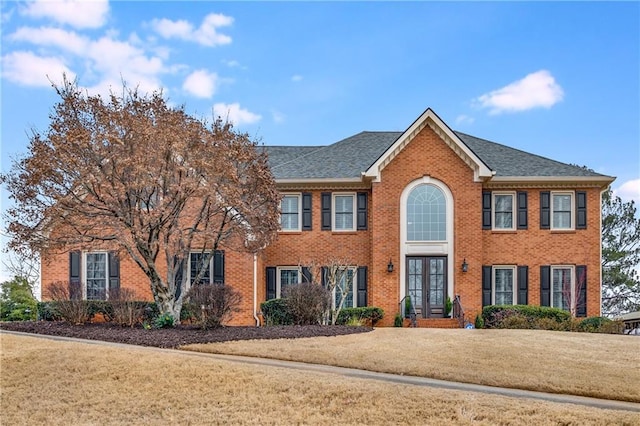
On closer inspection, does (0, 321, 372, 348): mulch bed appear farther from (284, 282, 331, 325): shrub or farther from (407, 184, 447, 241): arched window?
(407, 184, 447, 241): arched window

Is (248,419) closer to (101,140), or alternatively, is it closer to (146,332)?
(146,332)

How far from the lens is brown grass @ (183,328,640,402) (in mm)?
10039

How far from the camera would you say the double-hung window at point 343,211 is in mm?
22219

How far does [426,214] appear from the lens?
21.5m

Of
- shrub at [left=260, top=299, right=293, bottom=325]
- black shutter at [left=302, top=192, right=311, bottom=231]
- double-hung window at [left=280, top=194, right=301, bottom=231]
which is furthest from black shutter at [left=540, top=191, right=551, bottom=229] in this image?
shrub at [left=260, top=299, right=293, bottom=325]

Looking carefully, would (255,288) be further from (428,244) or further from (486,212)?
(486,212)

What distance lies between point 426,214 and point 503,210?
3.17 metres

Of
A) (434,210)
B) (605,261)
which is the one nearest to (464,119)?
(434,210)

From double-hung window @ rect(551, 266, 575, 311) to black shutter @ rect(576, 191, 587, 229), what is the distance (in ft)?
5.68

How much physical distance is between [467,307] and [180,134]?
12.4m

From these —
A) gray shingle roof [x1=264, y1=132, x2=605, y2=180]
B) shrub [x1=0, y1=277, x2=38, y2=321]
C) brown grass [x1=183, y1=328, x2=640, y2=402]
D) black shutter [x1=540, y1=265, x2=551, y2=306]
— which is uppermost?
gray shingle roof [x1=264, y1=132, x2=605, y2=180]

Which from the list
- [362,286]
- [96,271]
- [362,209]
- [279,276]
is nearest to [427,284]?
[362,286]

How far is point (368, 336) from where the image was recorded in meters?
15.2

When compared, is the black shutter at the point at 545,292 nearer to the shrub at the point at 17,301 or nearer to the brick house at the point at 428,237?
the brick house at the point at 428,237
